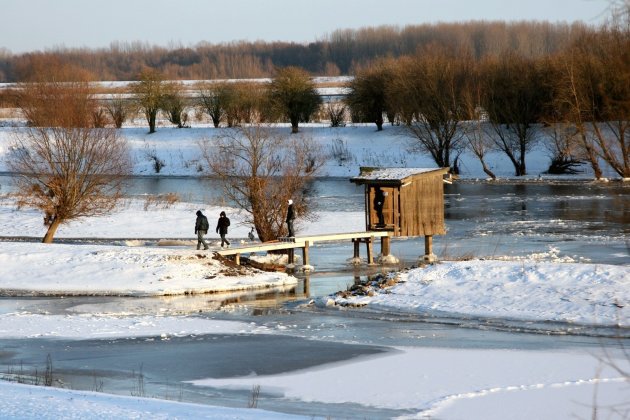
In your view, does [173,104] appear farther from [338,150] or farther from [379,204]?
[379,204]

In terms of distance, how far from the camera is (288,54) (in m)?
163

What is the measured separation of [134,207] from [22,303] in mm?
22205

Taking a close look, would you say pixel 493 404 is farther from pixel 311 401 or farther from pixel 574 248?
pixel 574 248

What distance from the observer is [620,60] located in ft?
24.4

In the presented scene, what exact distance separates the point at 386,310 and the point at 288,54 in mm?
141662

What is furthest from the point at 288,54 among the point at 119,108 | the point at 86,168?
the point at 86,168

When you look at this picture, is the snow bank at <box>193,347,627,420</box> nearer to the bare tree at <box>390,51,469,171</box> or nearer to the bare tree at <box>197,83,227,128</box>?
the bare tree at <box>390,51,469,171</box>

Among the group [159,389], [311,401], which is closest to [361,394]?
[311,401]

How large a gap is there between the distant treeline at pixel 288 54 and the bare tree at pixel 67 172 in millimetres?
87473

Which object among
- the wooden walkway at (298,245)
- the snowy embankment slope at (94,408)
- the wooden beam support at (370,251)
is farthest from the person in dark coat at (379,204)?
the snowy embankment slope at (94,408)

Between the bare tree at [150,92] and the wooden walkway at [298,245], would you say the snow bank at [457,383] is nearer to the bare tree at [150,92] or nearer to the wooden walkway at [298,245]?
the wooden walkway at [298,245]

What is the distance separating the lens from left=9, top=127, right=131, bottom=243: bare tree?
3584 cm

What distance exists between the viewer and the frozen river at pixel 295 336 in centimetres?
1639

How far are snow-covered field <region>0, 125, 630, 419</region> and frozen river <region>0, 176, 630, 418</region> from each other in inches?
24.3
